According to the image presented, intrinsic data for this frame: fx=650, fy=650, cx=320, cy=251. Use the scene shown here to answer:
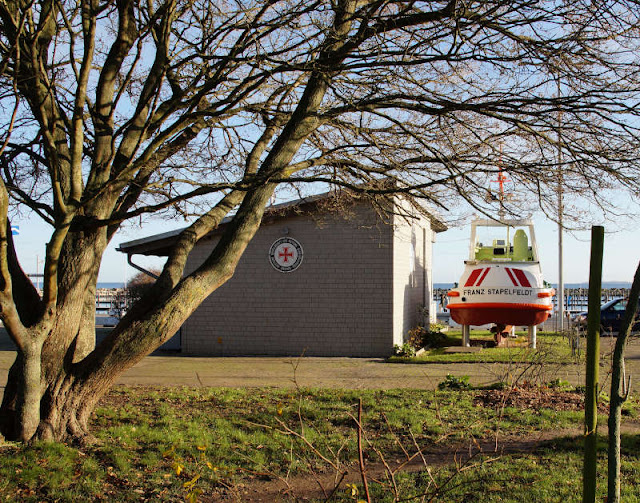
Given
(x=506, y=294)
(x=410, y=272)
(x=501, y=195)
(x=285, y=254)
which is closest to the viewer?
(x=501, y=195)

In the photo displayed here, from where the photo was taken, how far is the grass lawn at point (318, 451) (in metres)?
5.45

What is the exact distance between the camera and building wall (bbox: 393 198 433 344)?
54.6 ft

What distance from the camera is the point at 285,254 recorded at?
55.3ft

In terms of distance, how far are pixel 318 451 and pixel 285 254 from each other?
11751 millimetres

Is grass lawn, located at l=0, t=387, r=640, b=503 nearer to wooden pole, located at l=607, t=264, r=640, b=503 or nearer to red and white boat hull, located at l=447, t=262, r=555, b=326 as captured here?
wooden pole, located at l=607, t=264, r=640, b=503

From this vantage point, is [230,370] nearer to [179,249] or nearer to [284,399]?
[284,399]

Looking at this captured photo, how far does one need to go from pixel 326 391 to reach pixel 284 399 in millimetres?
990

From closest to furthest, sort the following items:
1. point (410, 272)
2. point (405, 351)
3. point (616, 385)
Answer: point (616, 385), point (405, 351), point (410, 272)

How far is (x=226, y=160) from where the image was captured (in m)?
10.0

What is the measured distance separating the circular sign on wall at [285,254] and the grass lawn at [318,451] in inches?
296

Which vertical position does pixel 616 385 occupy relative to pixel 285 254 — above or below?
below

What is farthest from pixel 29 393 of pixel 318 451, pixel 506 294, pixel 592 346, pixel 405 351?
pixel 506 294

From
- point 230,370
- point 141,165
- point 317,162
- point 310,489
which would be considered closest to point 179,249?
point 141,165

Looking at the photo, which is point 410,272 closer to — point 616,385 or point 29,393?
point 29,393
